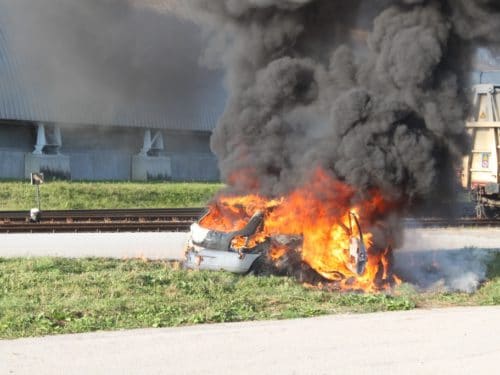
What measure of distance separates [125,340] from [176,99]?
2513 centimetres

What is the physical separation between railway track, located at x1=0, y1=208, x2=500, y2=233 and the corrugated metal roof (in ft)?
30.8

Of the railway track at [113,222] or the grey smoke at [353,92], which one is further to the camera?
the railway track at [113,222]

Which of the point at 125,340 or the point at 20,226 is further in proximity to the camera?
the point at 20,226

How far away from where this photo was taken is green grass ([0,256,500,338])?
347 inches

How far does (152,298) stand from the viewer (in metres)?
10.1

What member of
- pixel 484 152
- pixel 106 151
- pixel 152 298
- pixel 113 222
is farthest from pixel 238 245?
pixel 106 151

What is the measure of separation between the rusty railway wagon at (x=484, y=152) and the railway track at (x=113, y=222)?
1.27 meters

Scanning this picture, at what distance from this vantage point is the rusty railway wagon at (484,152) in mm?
21594

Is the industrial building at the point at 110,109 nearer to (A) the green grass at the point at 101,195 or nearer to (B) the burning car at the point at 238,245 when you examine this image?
(A) the green grass at the point at 101,195

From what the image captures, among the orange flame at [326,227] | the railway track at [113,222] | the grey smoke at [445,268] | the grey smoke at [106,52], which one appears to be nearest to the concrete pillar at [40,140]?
the grey smoke at [106,52]

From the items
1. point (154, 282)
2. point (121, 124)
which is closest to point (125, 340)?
point (154, 282)

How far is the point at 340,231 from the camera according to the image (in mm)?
11469

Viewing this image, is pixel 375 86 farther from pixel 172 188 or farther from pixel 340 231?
pixel 172 188

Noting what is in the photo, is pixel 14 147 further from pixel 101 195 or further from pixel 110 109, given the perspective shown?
pixel 101 195
